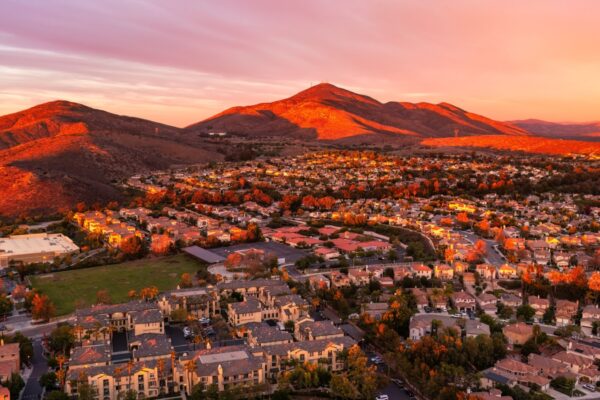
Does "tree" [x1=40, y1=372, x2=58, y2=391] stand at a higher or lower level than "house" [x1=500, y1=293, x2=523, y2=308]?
lower

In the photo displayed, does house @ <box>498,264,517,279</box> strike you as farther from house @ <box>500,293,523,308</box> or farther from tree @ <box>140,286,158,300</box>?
tree @ <box>140,286,158,300</box>

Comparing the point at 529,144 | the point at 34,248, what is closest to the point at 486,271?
the point at 34,248

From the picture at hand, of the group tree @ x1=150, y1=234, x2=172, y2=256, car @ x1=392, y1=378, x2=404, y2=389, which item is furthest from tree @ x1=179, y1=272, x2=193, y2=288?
car @ x1=392, y1=378, x2=404, y2=389

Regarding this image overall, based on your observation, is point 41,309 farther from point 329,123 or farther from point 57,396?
point 329,123

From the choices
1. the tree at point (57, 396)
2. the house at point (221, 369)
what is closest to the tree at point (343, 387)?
the house at point (221, 369)

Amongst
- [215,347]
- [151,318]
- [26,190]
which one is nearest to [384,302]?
[215,347]

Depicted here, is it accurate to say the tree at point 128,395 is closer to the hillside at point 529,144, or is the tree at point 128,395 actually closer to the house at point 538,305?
the house at point 538,305

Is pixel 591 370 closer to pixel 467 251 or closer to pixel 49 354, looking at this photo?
pixel 467 251
